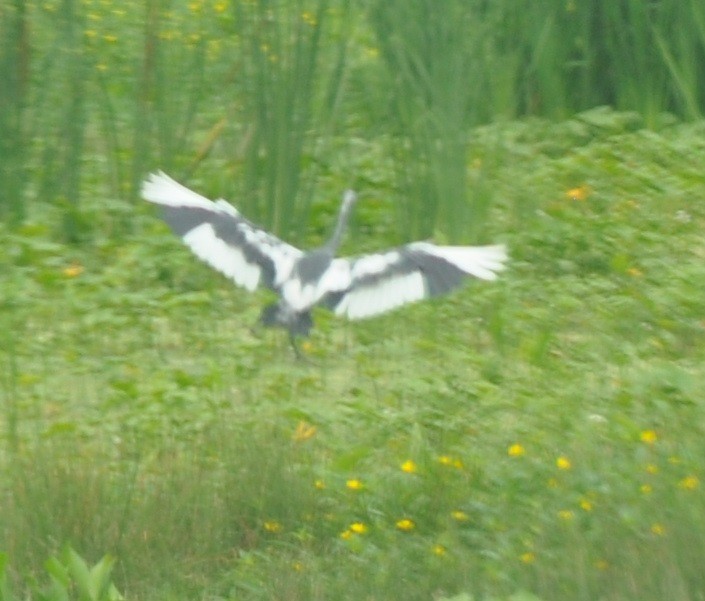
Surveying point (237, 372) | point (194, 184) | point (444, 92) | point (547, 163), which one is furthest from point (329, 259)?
point (547, 163)

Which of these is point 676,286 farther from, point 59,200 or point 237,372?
point 59,200

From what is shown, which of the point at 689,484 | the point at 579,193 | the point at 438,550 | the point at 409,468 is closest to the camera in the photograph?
the point at 689,484

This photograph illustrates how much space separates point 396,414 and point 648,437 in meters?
0.90

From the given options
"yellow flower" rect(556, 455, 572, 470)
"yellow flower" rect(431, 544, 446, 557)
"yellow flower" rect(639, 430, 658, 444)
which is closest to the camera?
"yellow flower" rect(431, 544, 446, 557)

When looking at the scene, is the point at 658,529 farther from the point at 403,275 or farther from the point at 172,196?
the point at 172,196

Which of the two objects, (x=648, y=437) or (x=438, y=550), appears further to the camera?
(x=648, y=437)

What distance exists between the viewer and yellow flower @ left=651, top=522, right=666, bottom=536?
11.9 feet

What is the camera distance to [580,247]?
21.1 ft

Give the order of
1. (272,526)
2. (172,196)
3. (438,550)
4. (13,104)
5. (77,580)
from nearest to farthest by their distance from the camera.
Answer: (77,580) < (438,550) < (272,526) < (172,196) < (13,104)

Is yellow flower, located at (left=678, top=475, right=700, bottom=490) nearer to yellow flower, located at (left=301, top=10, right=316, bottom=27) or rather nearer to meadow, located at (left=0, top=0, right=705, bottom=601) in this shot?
meadow, located at (left=0, top=0, right=705, bottom=601)

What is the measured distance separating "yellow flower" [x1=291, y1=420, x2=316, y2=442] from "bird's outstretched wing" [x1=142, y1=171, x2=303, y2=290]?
2.04 ft

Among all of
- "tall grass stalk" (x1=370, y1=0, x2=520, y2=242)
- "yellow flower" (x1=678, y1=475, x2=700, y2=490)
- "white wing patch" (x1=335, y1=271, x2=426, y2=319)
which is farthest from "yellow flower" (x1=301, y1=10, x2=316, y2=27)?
"yellow flower" (x1=678, y1=475, x2=700, y2=490)

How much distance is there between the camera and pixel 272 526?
166 inches

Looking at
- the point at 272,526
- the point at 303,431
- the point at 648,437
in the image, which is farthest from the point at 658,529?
the point at 303,431
